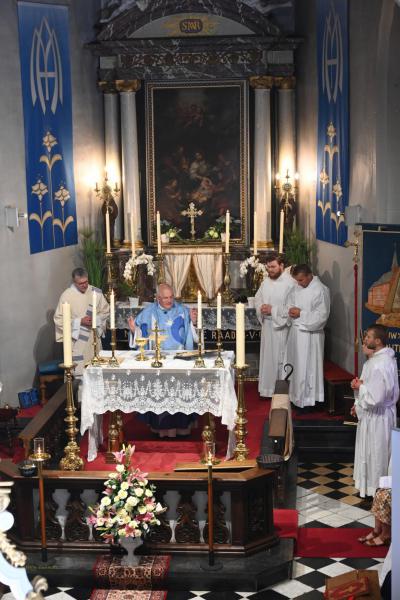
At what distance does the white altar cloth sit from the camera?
32.1 feet

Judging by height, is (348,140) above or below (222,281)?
above

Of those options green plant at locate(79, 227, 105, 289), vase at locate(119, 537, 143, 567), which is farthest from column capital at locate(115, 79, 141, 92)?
vase at locate(119, 537, 143, 567)

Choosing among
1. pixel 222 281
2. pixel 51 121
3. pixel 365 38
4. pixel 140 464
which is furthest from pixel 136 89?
pixel 140 464

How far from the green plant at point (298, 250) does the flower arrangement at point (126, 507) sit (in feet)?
24.1

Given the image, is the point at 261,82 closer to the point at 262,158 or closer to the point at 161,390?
the point at 262,158

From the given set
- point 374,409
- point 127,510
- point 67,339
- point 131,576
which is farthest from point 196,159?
point 131,576

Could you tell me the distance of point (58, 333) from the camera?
1270cm

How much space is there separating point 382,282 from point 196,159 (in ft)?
19.3

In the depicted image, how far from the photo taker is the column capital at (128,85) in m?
15.8

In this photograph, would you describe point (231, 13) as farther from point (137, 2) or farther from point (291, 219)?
point (291, 219)

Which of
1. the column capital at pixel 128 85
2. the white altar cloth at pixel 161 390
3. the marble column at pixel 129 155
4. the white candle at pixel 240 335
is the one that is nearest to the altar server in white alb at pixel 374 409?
the white altar cloth at pixel 161 390

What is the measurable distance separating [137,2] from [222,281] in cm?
458

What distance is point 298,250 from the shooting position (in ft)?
49.4

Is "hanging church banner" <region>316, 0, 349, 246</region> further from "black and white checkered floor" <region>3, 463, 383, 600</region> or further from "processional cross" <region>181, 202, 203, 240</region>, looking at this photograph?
"black and white checkered floor" <region>3, 463, 383, 600</region>
